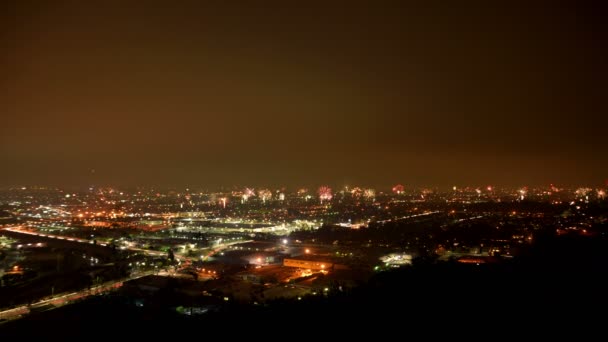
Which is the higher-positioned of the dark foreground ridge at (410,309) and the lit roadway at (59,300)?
the dark foreground ridge at (410,309)

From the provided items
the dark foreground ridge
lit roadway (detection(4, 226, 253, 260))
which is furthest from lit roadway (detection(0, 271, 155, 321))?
lit roadway (detection(4, 226, 253, 260))

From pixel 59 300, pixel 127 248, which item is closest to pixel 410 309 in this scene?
pixel 59 300

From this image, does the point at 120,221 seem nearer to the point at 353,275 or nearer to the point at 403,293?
the point at 353,275

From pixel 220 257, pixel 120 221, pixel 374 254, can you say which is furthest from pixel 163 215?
pixel 374 254

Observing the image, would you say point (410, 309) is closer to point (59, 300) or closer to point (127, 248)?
point (59, 300)

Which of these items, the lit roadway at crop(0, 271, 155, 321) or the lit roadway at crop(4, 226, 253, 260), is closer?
the lit roadway at crop(0, 271, 155, 321)

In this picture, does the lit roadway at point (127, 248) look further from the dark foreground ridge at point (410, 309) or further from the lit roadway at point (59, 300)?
the dark foreground ridge at point (410, 309)

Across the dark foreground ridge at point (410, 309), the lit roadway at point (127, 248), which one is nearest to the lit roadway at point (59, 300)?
the dark foreground ridge at point (410, 309)

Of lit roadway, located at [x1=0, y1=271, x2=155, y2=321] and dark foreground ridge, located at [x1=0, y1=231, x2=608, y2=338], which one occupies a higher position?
dark foreground ridge, located at [x1=0, y1=231, x2=608, y2=338]

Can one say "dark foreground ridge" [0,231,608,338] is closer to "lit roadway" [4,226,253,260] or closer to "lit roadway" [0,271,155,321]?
"lit roadway" [0,271,155,321]

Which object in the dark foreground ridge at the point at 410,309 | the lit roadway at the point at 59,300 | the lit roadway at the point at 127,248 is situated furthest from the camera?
the lit roadway at the point at 127,248

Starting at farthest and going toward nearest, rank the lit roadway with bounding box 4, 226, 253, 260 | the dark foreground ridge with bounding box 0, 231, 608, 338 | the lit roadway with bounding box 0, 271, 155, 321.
Answer: the lit roadway with bounding box 4, 226, 253, 260 → the lit roadway with bounding box 0, 271, 155, 321 → the dark foreground ridge with bounding box 0, 231, 608, 338
